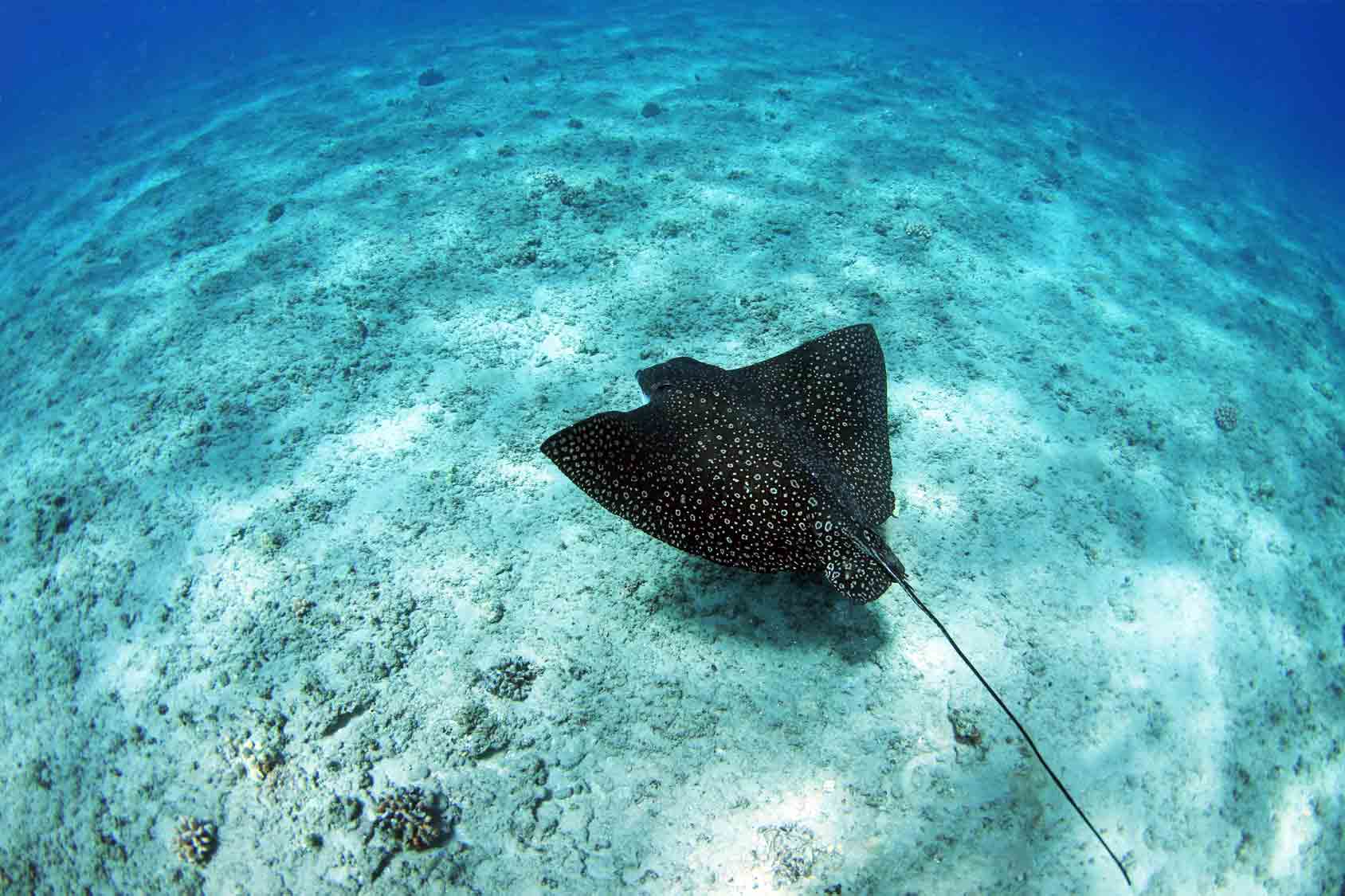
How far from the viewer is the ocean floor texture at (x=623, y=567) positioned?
133 inches

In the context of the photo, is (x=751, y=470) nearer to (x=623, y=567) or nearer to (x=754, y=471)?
(x=754, y=471)

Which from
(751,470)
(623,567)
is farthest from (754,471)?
(623,567)

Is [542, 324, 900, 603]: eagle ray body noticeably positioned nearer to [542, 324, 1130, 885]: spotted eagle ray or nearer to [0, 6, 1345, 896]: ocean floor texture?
[542, 324, 1130, 885]: spotted eagle ray

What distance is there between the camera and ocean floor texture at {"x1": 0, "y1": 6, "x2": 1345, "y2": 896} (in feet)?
11.1

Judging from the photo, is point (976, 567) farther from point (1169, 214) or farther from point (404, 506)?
point (1169, 214)

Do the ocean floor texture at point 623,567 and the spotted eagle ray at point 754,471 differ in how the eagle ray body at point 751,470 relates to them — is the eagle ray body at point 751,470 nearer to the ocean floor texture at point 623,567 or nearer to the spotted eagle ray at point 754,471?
the spotted eagle ray at point 754,471

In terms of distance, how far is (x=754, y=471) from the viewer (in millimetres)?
3502

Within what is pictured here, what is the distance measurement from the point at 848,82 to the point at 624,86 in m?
5.93

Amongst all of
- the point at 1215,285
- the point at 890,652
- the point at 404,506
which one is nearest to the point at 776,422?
the point at 890,652

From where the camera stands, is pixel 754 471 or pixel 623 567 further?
pixel 623 567

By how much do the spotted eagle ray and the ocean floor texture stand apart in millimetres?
806

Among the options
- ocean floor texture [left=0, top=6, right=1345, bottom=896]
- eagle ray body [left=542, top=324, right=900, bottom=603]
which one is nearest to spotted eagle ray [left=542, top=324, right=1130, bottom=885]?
eagle ray body [left=542, top=324, right=900, bottom=603]

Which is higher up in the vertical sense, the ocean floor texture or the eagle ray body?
the eagle ray body

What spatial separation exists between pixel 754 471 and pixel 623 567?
1.41 meters
